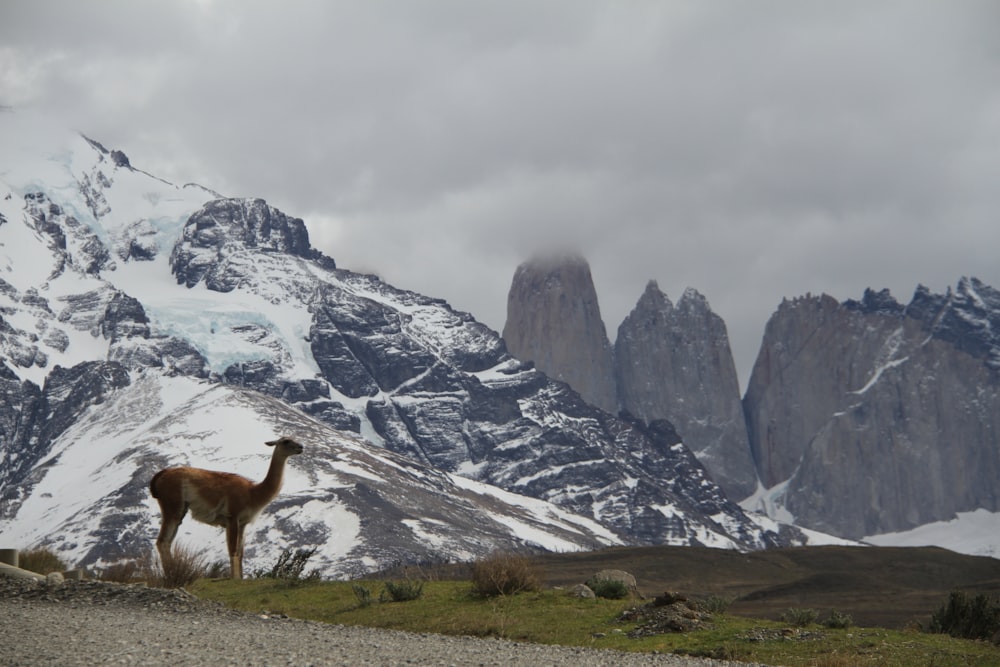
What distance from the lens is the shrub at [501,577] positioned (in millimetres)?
25312

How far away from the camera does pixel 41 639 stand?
17.2 m

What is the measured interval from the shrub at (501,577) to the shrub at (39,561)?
1060cm

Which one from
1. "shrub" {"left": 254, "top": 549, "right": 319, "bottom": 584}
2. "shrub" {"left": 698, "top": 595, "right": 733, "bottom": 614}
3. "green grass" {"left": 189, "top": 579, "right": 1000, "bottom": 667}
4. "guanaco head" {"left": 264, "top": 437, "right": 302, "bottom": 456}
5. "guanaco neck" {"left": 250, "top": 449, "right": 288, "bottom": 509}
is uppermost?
"guanaco head" {"left": 264, "top": 437, "right": 302, "bottom": 456}

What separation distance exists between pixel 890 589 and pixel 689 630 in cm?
17739

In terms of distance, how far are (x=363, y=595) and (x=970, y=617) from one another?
483 inches

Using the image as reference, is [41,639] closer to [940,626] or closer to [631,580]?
[631,580]

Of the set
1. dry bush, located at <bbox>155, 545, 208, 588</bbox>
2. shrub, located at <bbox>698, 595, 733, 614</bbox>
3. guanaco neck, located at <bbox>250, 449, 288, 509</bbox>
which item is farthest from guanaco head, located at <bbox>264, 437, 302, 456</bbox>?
shrub, located at <bbox>698, 595, 733, 614</bbox>

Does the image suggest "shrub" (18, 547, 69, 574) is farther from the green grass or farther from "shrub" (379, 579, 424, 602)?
"shrub" (379, 579, 424, 602)

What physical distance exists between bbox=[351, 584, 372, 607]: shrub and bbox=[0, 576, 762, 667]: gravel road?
325 cm

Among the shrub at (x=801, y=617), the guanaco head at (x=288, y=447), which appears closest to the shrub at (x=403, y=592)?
the guanaco head at (x=288, y=447)

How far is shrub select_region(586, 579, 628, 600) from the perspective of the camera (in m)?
26.2

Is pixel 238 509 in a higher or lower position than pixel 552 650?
Result: higher

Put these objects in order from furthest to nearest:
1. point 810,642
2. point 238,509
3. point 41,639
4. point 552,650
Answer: point 238,509 → point 810,642 → point 552,650 → point 41,639

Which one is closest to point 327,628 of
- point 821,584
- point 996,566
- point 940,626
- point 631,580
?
point 631,580
